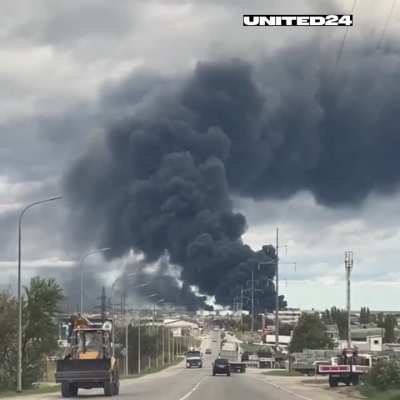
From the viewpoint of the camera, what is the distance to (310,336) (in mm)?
117938

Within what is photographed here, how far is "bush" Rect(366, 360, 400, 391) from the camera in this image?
46625 millimetres

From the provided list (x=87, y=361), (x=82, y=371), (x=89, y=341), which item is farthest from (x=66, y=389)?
(x=87, y=361)

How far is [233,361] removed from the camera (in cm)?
9912

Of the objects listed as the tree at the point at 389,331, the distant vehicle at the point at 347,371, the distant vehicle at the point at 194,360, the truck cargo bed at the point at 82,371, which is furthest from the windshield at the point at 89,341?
the tree at the point at 389,331

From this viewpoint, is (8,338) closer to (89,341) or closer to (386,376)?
(89,341)

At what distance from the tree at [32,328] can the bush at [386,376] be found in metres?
20.5

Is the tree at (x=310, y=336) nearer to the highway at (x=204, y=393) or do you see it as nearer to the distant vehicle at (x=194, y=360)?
the distant vehicle at (x=194, y=360)

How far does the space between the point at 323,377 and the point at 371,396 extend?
32444mm

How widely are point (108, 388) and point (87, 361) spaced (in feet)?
6.75

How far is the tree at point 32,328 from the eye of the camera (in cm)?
5747

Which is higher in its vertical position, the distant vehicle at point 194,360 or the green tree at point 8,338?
the green tree at point 8,338

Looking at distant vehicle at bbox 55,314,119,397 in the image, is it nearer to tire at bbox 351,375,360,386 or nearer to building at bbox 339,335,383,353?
tire at bbox 351,375,360,386

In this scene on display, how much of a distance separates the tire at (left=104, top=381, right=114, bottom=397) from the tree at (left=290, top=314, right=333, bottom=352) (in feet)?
254

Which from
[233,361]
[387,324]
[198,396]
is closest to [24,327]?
[198,396]
